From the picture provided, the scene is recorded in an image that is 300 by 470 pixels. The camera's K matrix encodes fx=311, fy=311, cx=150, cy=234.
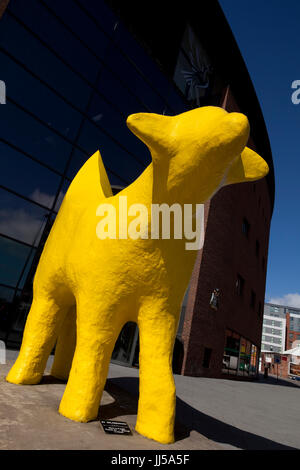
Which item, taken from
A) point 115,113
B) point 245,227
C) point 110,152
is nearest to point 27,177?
point 110,152

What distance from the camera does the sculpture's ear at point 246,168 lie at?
A: 11.7 feet

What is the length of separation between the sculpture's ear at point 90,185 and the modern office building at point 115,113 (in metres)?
4.90

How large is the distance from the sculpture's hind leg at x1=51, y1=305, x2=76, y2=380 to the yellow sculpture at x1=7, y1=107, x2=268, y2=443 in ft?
2.97

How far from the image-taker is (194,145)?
122 inches

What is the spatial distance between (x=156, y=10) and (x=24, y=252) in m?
10.8

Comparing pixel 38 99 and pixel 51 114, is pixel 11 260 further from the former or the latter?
pixel 38 99

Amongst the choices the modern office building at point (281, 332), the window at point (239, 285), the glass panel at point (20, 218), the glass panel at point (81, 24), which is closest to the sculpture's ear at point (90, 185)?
the glass panel at point (20, 218)

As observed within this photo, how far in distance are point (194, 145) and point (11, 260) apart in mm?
7449

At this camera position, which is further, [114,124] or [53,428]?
[114,124]

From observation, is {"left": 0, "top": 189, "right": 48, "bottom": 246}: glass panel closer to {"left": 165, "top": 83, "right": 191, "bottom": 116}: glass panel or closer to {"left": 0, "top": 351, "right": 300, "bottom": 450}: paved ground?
{"left": 0, "top": 351, "right": 300, "bottom": 450}: paved ground

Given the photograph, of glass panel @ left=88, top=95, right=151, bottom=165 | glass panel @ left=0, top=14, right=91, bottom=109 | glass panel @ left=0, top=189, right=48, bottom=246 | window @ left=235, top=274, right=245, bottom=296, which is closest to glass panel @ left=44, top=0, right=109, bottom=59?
glass panel @ left=0, top=14, right=91, bottom=109

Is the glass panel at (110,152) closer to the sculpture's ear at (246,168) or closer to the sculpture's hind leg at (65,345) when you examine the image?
the sculpture's hind leg at (65,345)

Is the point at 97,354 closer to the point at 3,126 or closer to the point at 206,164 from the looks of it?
the point at 206,164
